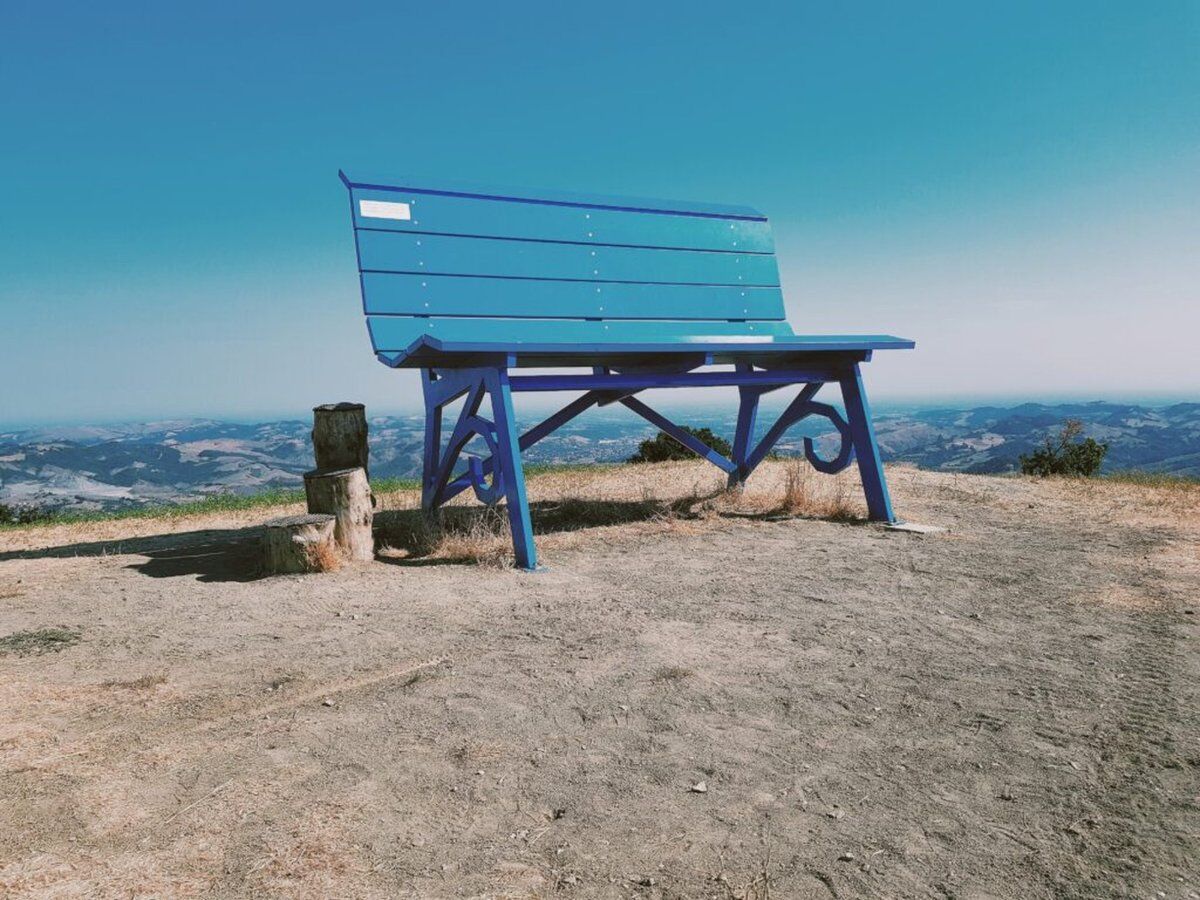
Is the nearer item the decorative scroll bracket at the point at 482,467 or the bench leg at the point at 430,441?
the decorative scroll bracket at the point at 482,467

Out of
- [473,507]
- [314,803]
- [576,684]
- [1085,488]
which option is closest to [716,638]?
[576,684]

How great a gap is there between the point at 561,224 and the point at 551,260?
34 centimetres

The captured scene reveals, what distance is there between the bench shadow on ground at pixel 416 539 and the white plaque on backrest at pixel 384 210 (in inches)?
84.4

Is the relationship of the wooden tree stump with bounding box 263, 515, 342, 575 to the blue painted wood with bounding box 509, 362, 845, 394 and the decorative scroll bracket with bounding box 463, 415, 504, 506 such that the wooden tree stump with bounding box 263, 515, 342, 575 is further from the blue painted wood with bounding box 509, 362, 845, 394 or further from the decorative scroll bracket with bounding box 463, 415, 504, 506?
the blue painted wood with bounding box 509, 362, 845, 394

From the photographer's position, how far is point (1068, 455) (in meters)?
12.1

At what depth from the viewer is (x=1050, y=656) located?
3.02 metres

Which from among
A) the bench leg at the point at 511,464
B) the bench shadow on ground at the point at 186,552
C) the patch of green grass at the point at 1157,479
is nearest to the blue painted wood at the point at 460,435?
the bench leg at the point at 511,464

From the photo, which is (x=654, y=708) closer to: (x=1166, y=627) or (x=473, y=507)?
(x=1166, y=627)

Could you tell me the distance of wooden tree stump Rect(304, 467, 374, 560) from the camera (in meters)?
4.79

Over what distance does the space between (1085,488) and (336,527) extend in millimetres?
6932

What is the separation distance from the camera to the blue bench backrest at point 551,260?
18.0 ft

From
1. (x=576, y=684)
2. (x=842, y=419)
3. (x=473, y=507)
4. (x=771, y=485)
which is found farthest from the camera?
(x=771, y=485)

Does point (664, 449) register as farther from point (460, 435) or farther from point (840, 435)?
point (460, 435)

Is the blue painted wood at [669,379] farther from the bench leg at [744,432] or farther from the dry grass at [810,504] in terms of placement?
the dry grass at [810,504]
